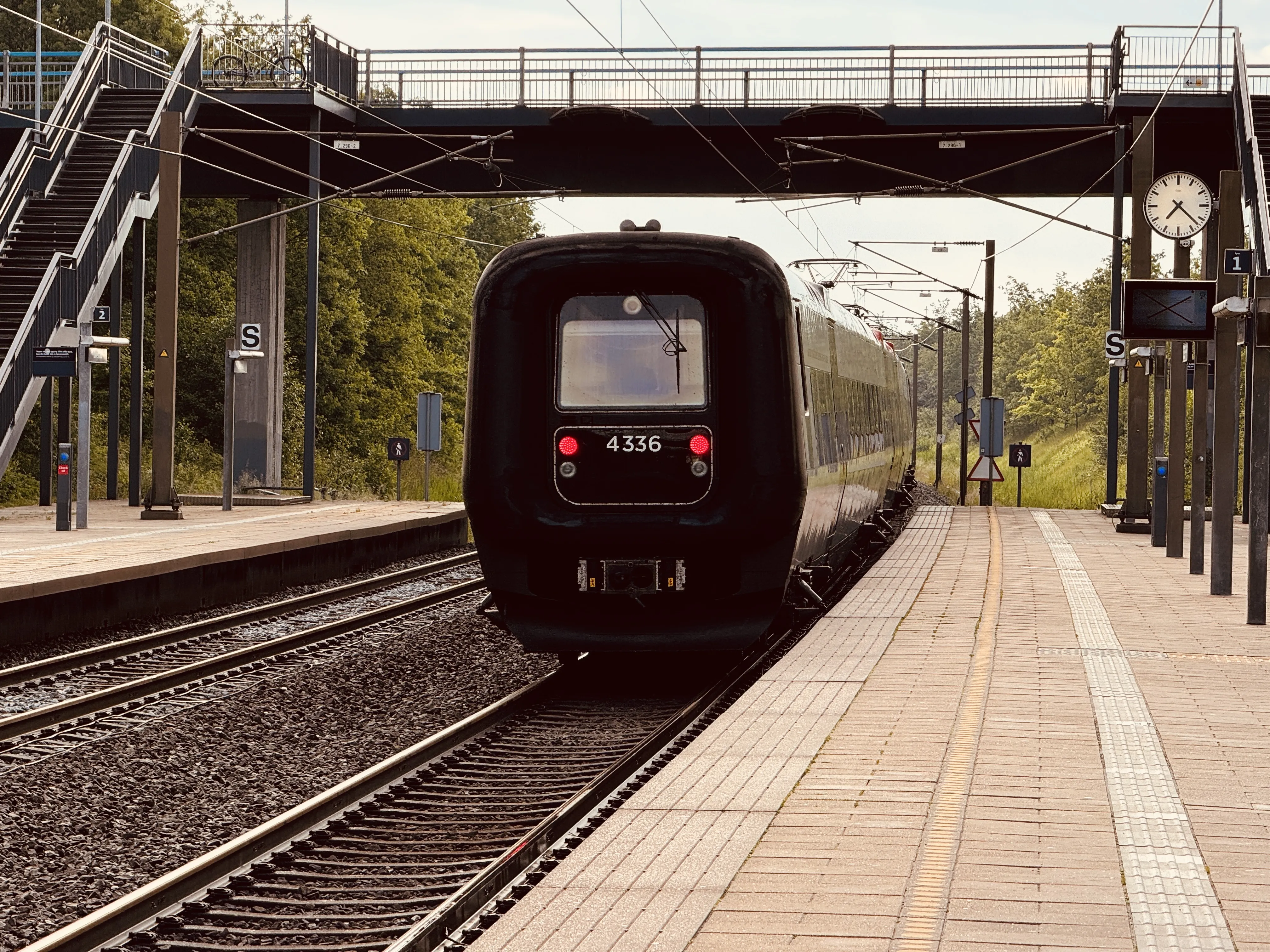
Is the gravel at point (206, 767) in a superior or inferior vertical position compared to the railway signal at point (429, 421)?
inferior

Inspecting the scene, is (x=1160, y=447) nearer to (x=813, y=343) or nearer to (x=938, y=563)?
(x=938, y=563)

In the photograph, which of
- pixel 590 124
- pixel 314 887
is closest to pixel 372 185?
pixel 590 124

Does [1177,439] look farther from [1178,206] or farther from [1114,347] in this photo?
[1114,347]

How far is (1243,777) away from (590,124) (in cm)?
2228

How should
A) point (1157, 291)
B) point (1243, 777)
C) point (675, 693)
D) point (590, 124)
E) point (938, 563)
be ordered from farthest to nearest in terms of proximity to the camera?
point (590, 124), point (938, 563), point (1157, 291), point (675, 693), point (1243, 777)

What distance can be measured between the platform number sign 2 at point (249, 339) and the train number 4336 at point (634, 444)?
14783 mm

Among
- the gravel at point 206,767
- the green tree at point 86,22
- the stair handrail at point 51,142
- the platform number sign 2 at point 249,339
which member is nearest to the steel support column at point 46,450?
the stair handrail at point 51,142

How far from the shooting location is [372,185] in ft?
94.0

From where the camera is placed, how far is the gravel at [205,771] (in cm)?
690

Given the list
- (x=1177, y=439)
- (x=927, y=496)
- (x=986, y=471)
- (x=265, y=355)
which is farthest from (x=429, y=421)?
(x=927, y=496)

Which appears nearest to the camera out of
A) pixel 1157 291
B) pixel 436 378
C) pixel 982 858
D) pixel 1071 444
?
pixel 982 858

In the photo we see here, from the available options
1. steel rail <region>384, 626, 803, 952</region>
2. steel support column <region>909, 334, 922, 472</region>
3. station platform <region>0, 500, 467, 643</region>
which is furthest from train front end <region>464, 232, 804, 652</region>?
steel support column <region>909, 334, 922, 472</region>

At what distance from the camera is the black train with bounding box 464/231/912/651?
10766mm

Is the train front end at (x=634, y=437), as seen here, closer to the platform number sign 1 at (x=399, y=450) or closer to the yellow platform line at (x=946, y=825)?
the yellow platform line at (x=946, y=825)
